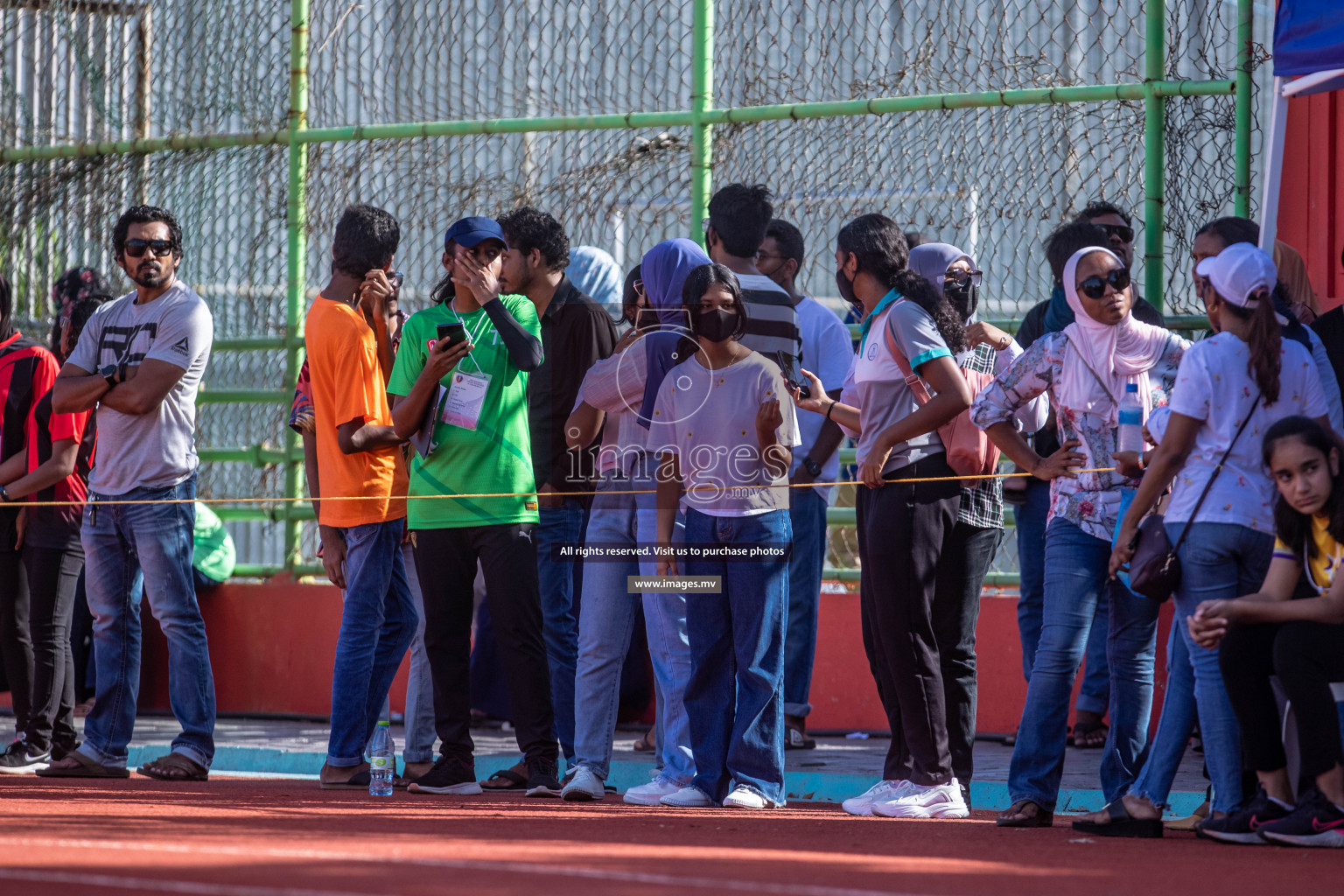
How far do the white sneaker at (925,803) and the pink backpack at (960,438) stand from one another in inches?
40.6

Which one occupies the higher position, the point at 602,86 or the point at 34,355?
the point at 602,86

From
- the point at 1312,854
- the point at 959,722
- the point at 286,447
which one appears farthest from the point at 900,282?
the point at 286,447

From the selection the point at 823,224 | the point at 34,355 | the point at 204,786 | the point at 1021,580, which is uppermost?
the point at 823,224

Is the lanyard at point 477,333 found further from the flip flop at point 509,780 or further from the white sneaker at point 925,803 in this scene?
the white sneaker at point 925,803

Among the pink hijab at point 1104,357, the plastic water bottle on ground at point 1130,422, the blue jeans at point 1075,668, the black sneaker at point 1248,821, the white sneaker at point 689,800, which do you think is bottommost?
the white sneaker at point 689,800

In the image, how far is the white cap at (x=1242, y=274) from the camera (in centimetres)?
521

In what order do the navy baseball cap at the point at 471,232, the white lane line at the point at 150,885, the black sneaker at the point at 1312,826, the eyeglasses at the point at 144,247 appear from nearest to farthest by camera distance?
1. the white lane line at the point at 150,885
2. the black sneaker at the point at 1312,826
3. the navy baseball cap at the point at 471,232
4. the eyeglasses at the point at 144,247

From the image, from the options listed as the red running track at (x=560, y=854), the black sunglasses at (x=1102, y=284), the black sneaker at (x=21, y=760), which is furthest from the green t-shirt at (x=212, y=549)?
the black sunglasses at (x=1102, y=284)

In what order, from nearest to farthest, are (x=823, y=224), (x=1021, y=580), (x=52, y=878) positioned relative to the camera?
(x=52, y=878)
(x=1021, y=580)
(x=823, y=224)

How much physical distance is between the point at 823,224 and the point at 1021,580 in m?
2.07

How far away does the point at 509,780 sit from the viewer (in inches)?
265

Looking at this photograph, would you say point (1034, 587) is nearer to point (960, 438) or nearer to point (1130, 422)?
point (960, 438)

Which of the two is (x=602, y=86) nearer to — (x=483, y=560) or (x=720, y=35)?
(x=720, y=35)

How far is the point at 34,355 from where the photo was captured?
24.5ft
